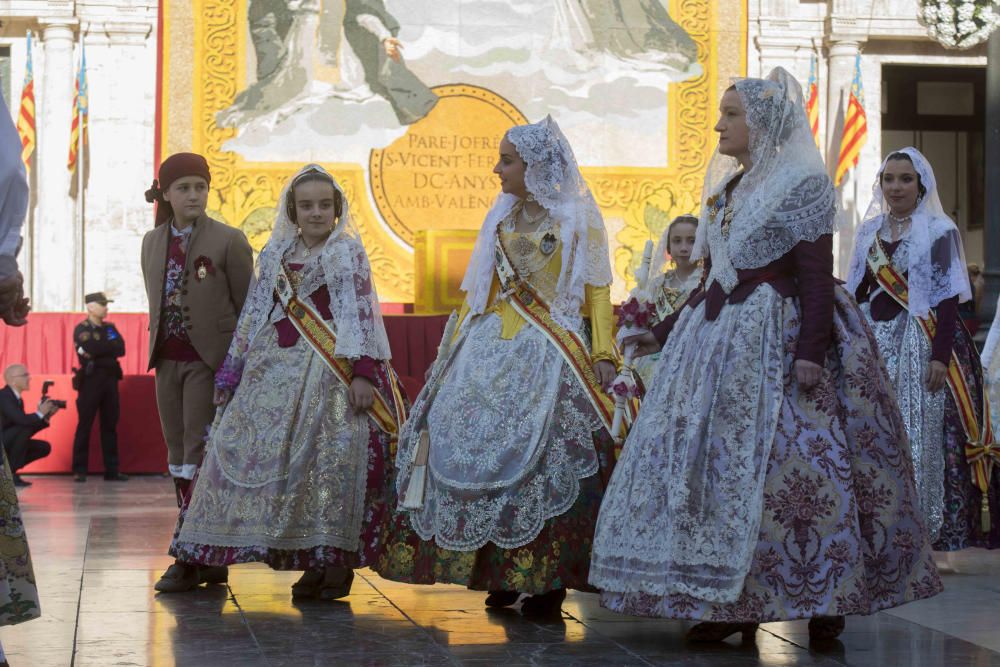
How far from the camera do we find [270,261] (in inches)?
213

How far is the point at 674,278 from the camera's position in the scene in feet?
22.3

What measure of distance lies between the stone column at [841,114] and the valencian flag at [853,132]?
0.52 feet

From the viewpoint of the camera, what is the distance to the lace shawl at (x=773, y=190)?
4293 mm

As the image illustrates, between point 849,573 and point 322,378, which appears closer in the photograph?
point 849,573

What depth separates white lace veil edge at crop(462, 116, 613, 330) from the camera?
5.02 meters

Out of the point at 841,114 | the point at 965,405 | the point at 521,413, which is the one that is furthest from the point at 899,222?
the point at 841,114

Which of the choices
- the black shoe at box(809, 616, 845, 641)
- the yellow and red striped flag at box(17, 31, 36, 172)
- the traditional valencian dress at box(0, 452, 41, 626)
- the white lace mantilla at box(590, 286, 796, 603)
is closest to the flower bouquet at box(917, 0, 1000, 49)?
the white lace mantilla at box(590, 286, 796, 603)

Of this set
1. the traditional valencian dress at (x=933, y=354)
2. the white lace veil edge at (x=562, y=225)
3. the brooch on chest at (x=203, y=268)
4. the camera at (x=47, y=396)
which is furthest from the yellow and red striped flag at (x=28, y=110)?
the white lace veil edge at (x=562, y=225)

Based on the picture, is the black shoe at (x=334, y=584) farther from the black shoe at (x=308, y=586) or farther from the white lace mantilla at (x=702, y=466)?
the white lace mantilla at (x=702, y=466)

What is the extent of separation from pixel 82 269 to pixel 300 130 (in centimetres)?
274

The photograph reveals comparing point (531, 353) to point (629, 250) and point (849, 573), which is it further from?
point (629, 250)

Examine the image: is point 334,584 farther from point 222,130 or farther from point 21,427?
point 222,130

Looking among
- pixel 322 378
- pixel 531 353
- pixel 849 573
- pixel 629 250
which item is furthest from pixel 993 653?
pixel 629 250

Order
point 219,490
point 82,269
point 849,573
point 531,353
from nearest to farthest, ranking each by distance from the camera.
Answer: point 849,573 < point 531,353 < point 219,490 < point 82,269
